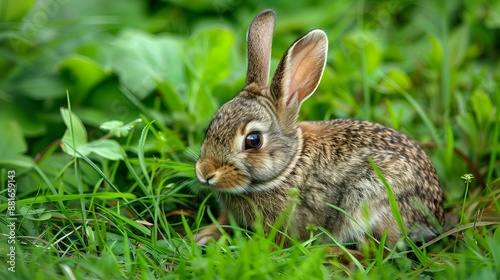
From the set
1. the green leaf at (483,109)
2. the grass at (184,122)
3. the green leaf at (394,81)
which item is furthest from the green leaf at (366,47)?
the green leaf at (483,109)

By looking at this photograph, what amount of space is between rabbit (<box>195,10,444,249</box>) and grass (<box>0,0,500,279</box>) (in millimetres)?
131

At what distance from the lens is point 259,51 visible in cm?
420

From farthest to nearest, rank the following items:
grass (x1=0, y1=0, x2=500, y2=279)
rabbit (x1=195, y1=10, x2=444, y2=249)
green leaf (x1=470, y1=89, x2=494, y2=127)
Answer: green leaf (x1=470, y1=89, x2=494, y2=127) → rabbit (x1=195, y1=10, x2=444, y2=249) → grass (x1=0, y1=0, x2=500, y2=279)

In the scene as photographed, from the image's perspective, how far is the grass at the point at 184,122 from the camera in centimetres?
343

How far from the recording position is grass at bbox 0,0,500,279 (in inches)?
135

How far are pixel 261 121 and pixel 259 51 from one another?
0.43 m

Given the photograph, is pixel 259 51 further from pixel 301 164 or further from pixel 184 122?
pixel 184 122

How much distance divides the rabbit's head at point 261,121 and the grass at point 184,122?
0.28 m

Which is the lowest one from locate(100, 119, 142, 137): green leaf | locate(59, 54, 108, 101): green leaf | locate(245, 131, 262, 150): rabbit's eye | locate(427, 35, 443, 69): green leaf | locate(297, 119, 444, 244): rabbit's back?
locate(297, 119, 444, 244): rabbit's back

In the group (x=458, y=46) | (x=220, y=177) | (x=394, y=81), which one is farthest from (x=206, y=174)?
(x=458, y=46)

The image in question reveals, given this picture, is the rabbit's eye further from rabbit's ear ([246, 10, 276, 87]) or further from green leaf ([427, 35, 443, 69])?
green leaf ([427, 35, 443, 69])

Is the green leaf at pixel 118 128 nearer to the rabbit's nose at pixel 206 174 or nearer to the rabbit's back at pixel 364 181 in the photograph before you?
the rabbit's nose at pixel 206 174

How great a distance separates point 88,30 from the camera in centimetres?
583

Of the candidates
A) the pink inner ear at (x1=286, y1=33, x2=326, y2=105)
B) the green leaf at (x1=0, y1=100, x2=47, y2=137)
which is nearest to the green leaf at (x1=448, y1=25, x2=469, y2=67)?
the pink inner ear at (x1=286, y1=33, x2=326, y2=105)
